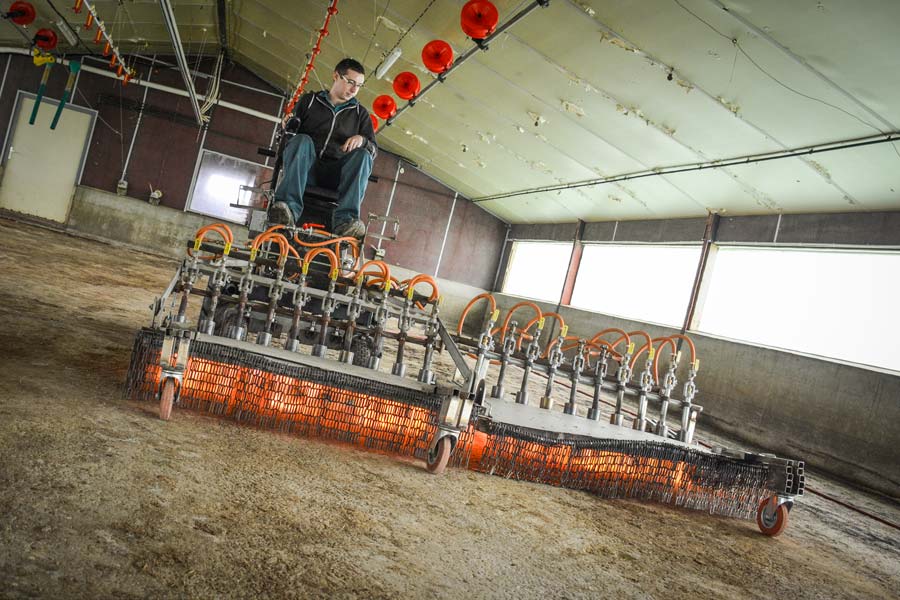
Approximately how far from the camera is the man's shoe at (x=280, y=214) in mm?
3619

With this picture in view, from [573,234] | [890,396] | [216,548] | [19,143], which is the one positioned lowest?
[216,548]

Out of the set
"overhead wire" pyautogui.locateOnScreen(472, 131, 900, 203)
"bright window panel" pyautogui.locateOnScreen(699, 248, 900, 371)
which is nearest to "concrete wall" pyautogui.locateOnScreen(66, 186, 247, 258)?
"overhead wire" pyautogui.locateOnScreen(472, 131, 900, 203)

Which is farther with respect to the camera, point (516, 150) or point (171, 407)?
point (516, 150)

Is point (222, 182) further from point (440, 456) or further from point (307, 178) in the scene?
point (440, 456)

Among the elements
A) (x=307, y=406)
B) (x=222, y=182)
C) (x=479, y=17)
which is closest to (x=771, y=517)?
(x=307, y=406)

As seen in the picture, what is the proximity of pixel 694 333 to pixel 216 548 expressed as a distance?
8.02 metres

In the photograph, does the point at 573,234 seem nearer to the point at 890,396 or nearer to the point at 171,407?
the point at 890,396

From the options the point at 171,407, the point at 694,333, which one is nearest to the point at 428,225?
the point at 694,333

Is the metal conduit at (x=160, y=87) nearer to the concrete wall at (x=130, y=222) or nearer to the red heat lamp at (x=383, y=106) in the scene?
the concrete wall at (x=130, y=222)

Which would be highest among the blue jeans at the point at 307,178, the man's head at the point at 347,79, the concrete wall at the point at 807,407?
the man's head at the point at 347,79

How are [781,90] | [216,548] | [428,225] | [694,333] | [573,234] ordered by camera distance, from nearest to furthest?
1. [216,548]
2. [781,90]
3. [694,333]
4. [573,234]
5. [428,225]

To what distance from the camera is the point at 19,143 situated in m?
12.6

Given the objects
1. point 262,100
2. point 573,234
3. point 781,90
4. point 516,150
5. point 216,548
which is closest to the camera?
point 216,548

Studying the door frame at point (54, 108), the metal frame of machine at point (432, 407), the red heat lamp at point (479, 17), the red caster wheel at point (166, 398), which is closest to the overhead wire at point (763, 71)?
the red heat lamp at point (479, 17)
